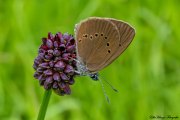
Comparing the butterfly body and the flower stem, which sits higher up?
the butterfly body

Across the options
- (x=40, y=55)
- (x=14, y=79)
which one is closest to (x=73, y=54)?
(x=40, y=55)

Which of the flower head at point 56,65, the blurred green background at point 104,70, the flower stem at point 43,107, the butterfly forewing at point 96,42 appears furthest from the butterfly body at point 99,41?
the blurred green background at point 104,70

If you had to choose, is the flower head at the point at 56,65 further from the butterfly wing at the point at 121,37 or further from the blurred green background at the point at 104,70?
the blurred green background at the point at 104,70

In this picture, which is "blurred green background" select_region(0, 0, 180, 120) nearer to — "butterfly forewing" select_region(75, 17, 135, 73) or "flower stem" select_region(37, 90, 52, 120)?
"butterfly forewing" select_region(75, 17, 135, 73)

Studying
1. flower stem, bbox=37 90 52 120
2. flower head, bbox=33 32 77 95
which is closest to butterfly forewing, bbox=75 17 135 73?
flower head, bbox=33 32 77 95

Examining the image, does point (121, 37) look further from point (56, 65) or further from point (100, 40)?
point (56, 65)

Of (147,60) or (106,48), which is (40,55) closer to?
(106,48)
